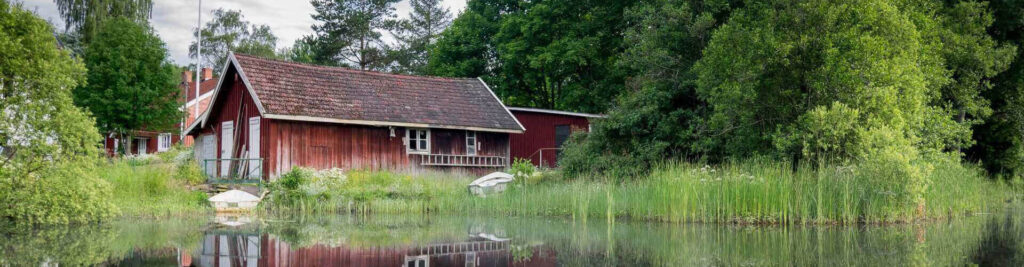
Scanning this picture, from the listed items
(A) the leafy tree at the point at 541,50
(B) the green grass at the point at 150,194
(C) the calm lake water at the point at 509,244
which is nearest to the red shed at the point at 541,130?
(A) the leafy tree at the point at 541,50

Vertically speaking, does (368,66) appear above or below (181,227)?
above

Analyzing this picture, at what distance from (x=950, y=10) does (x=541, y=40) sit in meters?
17.6

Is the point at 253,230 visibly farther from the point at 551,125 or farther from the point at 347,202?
the point at 551,125

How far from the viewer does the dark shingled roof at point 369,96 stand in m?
24.4

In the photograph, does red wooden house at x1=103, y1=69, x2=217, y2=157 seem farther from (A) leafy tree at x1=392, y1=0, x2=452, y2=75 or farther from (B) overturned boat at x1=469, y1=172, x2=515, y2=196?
(B) overturned boat at x1=469, y1=172, x2=515, y2=196

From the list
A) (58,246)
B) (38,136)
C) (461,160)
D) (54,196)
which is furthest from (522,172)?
(58,246)

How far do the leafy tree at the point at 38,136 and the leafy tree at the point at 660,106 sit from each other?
12044 mm

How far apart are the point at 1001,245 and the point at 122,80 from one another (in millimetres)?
36513

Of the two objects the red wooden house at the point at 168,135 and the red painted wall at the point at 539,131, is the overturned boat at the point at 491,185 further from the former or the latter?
the red wooden house at the point at 168,135

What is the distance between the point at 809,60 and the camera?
1695cm

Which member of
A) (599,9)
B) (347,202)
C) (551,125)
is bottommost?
(347,202)

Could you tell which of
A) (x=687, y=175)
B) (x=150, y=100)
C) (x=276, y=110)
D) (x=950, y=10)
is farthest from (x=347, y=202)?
(x=150, y=100)

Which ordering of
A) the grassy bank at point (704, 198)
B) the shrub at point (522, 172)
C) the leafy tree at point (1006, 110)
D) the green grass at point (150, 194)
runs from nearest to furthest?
the grassy bank at point (704, 198) < the green grass at point (150, 194) < the shrub at point (522, 172) < the leafy tree at point (1006, 110)

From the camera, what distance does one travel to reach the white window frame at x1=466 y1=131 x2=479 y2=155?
94.0 ft
